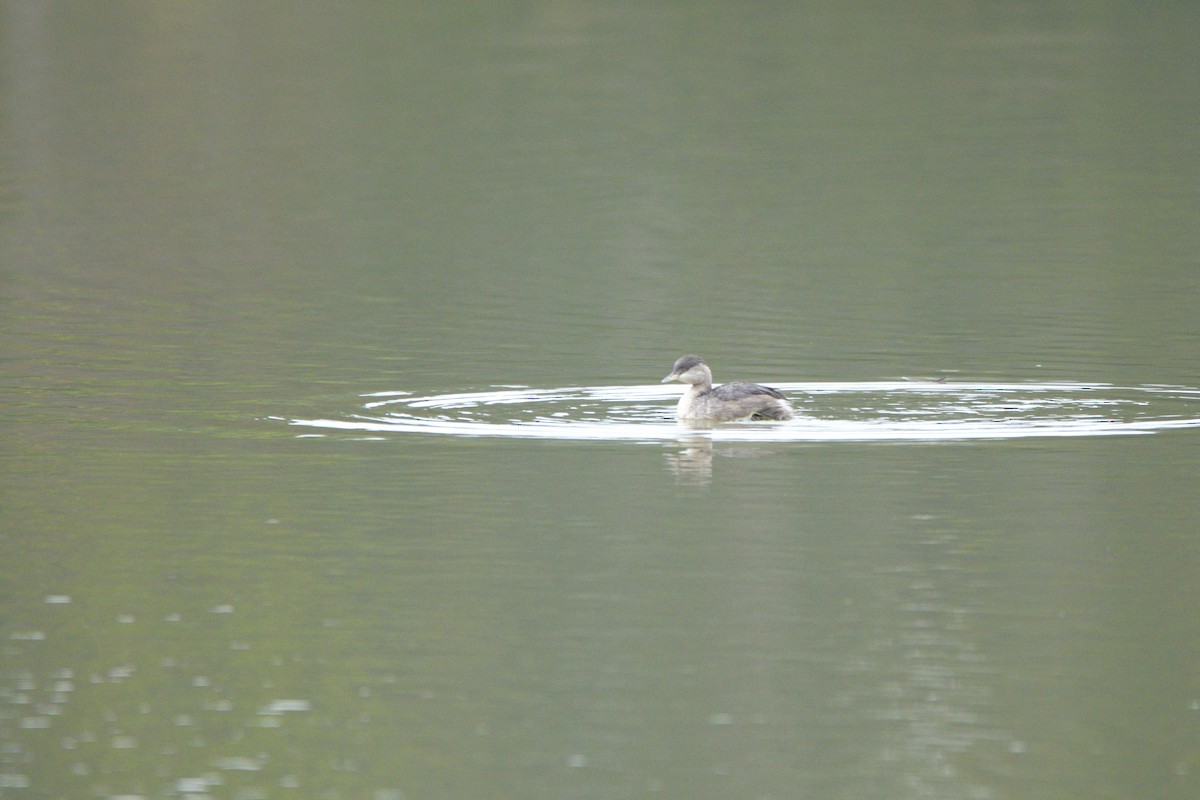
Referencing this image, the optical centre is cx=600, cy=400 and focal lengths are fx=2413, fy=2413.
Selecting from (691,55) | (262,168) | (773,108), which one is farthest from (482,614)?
(691,55)

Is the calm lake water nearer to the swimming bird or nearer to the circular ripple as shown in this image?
the circular ripple

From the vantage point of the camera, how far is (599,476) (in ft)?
51.0

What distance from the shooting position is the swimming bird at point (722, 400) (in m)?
17.3

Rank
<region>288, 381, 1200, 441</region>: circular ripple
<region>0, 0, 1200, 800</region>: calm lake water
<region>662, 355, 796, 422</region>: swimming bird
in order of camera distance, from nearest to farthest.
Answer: <region>0, 0, 1200, 800</region>: calm lake water → <region>288, 381, 1200, 441</region>: circular ripple → <region>662, 355, 796, 422</region>: swimming bird

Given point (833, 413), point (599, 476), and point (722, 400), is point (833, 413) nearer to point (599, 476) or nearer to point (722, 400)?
point (722, 400)

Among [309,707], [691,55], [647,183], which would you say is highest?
[691,55]

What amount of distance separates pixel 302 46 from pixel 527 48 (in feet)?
19.1

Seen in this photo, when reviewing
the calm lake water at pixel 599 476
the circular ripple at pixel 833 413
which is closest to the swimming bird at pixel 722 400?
the circular ripple at pixel 833 413

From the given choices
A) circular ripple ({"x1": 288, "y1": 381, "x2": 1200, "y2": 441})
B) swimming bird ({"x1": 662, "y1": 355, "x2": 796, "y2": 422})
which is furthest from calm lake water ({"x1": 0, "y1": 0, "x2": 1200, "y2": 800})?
swimming bird ({"x1": 662, "y1": 355, "x2": 796, "y2": 422})

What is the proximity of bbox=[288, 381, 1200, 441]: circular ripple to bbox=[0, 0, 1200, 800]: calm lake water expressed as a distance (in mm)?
58

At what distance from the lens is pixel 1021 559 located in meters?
13.1

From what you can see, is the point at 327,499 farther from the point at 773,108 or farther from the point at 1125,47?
the point at 1125,47

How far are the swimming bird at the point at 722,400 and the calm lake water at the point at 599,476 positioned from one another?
245 millimetres

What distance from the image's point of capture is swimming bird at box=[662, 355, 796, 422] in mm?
17281
